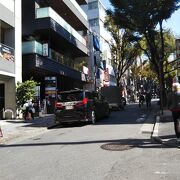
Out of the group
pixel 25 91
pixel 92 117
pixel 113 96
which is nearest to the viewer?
pixel 92 117

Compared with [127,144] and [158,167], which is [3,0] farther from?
[158,167]

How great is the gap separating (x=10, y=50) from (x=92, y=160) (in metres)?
19.3

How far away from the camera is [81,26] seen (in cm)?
4959

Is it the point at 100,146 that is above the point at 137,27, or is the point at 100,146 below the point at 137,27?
below

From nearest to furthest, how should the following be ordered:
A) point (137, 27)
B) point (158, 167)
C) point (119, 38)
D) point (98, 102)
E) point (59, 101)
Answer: point (158, 167)
point (59, 101)
point (98, 102)
point (137, 27)
point (119, 38)

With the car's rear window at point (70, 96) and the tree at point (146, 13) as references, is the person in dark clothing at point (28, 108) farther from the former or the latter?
the tree at point (146, 13)

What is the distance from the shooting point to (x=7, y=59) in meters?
27.3

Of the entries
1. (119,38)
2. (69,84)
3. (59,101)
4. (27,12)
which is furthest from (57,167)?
(119,38)

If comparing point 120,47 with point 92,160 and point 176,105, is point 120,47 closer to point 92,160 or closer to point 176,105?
point 176,105

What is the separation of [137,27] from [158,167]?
29.1 m

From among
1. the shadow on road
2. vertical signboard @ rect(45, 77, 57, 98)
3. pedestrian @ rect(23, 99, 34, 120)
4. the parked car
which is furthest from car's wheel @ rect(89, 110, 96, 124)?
the parked car

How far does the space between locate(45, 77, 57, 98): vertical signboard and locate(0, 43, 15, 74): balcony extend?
657cm

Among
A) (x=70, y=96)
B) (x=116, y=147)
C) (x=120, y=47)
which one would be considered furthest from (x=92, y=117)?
(x=120, y=47)

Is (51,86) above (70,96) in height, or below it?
above
